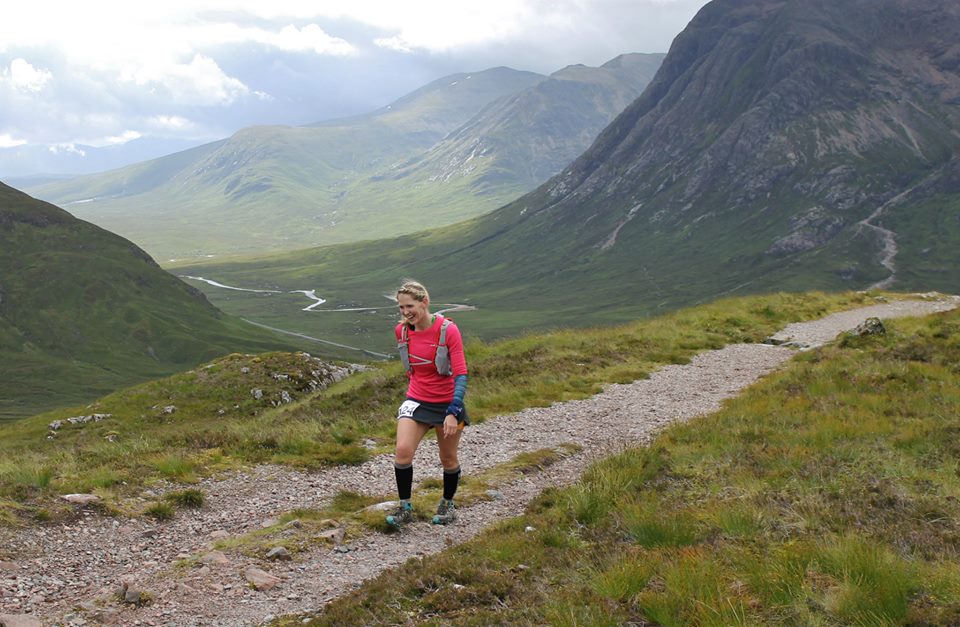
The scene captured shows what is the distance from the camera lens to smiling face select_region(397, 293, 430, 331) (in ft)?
36.4

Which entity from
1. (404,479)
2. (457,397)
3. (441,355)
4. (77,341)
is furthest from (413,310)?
(77,341)

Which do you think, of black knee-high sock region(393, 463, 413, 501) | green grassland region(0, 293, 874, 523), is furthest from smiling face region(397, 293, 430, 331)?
green grassland region(0, 293, 874, 523)

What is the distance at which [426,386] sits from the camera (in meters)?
11.5

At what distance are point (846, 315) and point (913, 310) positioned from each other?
5281mm

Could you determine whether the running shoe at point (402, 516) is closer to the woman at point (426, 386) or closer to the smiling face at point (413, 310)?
the woman at point (426, 386)

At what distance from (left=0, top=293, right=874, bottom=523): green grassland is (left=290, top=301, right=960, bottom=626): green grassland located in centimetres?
696

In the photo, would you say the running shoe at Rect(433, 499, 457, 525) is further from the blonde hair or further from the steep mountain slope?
the steep mountain slope

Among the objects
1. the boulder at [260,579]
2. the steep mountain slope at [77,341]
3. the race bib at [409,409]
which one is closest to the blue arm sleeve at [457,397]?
the race bib at [409,409]

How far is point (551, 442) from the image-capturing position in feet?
57.6

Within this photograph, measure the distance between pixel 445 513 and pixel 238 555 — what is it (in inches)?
139

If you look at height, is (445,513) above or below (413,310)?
below

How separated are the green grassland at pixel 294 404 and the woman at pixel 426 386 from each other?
474 centimetres

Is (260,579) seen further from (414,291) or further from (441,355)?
(414,291)

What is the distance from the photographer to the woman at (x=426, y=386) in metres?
11.2
